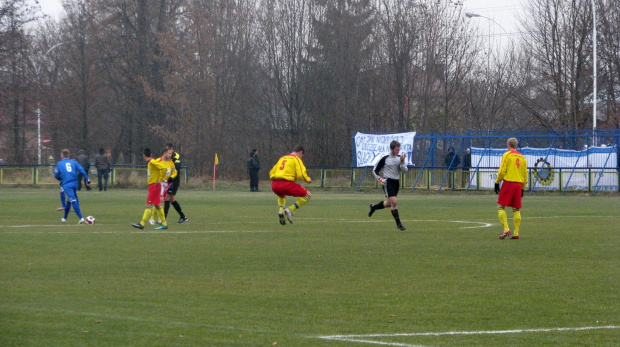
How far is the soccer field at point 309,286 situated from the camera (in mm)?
7410

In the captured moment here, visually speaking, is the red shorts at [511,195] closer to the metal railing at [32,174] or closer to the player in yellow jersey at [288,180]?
the player in yellow jersey at [288,180]

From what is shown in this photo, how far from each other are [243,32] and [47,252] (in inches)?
1867

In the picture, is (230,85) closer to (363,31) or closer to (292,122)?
(292,122)

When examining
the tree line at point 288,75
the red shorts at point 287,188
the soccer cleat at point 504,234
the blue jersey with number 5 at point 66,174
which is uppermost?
the tree line at point 288,75

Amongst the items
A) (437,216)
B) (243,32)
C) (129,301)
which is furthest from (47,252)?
(243,32)

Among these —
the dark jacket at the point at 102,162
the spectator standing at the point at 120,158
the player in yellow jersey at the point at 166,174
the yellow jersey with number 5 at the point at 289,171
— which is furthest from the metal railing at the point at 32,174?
the yellow jersey with number 5 at the point at 289,171

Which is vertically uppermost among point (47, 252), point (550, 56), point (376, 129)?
point (550, 56)

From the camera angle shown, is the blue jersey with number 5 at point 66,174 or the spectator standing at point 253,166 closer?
the blue jersey with number 5 at point 66,174

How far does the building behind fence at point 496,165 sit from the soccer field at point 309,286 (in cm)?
2055

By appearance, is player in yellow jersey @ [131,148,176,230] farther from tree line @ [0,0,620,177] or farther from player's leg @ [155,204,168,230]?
tree line @ [0,0,620,177]

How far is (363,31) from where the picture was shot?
189ft

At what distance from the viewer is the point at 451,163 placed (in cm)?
4172

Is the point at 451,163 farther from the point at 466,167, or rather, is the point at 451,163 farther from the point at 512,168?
the point at 512,168

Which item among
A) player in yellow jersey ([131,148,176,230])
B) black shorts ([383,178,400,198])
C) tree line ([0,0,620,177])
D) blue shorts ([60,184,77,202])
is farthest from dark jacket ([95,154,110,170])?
black shorts ([383,178,400,198])
